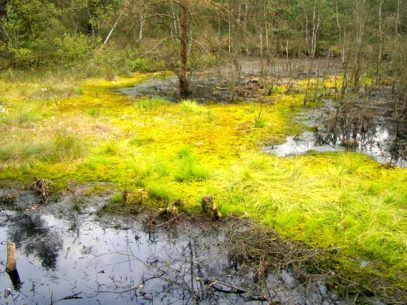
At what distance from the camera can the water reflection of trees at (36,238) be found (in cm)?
548

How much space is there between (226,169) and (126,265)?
3018mm

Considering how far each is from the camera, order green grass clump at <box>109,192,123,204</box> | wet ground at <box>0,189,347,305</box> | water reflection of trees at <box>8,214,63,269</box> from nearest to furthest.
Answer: wet ground at <box>0,189,347,305</box>
water reflection of trees at <box>8,214,63,269</box>
green grass clump at <box>109,192,123,204</box>

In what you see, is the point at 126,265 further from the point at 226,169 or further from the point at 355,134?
the point at 355,134

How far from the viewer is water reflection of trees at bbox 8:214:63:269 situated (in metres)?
5.48

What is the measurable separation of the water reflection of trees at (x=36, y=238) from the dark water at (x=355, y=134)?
490cm

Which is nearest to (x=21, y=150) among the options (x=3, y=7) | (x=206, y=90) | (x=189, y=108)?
(x=189, y=108)

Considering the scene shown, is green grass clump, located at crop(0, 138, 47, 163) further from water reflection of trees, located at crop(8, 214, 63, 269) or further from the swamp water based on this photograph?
the swamp water

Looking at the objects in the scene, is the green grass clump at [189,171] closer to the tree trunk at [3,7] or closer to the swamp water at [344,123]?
the swamp water at [344,123]

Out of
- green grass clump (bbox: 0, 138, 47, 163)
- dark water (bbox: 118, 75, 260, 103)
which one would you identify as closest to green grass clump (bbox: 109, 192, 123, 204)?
green grass clump (bbox: 0, 138, 47, 163)

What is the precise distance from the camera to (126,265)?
5297 mm

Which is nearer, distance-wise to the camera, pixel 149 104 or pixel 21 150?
pixel 21 150

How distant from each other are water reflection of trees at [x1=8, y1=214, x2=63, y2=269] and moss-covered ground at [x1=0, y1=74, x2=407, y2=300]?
3.64 feet

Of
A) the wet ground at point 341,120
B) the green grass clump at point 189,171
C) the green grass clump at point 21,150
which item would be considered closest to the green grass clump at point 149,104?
the wet ground at point 341,120

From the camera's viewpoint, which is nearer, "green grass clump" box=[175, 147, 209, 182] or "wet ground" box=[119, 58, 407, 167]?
"green grass clump" box=[175, 147, 209, 182]
